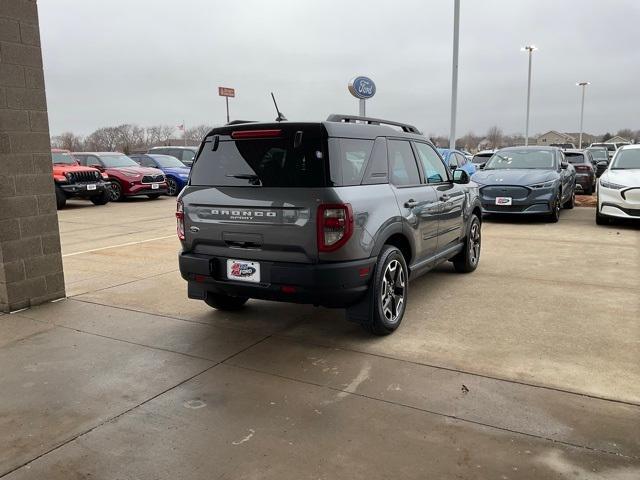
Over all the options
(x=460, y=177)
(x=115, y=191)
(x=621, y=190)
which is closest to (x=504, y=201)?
(x=621, y=190)

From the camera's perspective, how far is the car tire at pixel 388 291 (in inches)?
172

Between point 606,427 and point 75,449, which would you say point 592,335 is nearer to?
point 606,427

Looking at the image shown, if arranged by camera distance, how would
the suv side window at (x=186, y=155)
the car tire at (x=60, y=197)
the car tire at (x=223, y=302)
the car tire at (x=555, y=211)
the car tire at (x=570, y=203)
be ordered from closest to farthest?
the car tire at (x=223, y=302) < the car tire at (x=555, y=211) < the car tire at (x=570, y=203) < the car tire at (x=60, y=197) < the suv side window at (x=186, y=155)

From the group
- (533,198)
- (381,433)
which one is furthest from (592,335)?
(533,198)

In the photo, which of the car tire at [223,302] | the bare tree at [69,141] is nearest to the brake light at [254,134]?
the car tire at [223,302]

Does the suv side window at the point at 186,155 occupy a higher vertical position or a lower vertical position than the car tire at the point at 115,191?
higher

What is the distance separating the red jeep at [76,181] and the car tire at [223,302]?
11717 millimetres

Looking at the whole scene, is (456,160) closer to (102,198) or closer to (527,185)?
(527,185)

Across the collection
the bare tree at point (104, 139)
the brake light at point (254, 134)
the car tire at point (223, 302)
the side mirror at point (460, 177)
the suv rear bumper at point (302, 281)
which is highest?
the bare tree at point (104, 139)

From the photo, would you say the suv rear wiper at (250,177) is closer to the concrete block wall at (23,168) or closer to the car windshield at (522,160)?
the concrete block wall at (23,168)

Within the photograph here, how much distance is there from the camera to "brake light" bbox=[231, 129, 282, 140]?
4.21 m

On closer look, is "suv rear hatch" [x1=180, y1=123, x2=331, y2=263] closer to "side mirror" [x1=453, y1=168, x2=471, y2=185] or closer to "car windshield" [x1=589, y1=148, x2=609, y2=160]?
"side mirror" [x1=453, y1=168, x2=471, y2=185]

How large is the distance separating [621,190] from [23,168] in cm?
984

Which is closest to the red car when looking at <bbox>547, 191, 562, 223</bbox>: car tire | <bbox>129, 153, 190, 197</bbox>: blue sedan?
<bbox>129, 153, 190, 197</bbox>: blue sedan
